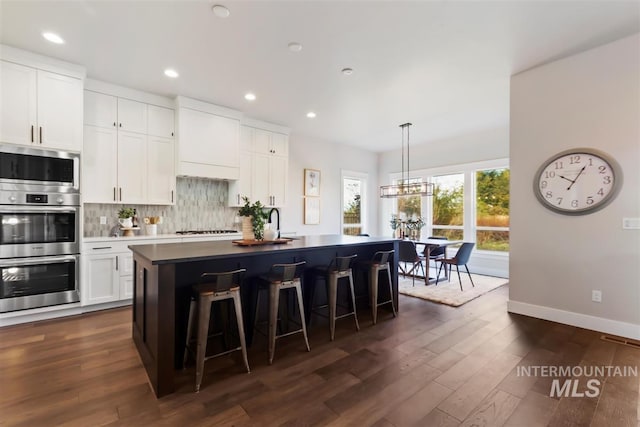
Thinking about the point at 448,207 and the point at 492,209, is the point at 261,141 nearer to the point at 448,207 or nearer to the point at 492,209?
the point at 448,207

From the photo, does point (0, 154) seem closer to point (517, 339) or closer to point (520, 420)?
point (520, 420)

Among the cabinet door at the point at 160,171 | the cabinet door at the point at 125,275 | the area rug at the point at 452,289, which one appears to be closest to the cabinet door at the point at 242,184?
the cabinet door at the point at 160,171

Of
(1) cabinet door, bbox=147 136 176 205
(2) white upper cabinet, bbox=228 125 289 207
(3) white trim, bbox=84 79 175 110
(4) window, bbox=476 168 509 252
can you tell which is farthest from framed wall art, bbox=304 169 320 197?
(4) window, bbox=476 168 509 252

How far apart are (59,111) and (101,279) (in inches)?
78.5

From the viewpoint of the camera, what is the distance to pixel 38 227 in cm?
325

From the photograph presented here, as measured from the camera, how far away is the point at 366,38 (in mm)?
2811

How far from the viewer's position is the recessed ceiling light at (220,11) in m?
2.39

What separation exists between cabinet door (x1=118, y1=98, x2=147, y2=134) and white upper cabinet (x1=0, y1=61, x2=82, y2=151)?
502 millimetres

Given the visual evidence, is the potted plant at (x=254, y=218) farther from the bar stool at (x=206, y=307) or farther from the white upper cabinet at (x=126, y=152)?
the white upper cabinet at (x=126, y=152)

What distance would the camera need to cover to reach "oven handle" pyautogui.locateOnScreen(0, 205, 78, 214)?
10.1 feet

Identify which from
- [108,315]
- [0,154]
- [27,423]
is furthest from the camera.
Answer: [108,315]

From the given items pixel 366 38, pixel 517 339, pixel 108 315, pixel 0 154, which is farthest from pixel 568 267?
pixel 0 154

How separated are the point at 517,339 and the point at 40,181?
5.28 meters

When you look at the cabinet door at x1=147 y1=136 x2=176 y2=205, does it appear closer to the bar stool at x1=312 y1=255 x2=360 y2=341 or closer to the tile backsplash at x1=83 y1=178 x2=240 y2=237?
the tile backsplash at x1=83 y1=178 x2=240 y2=237
